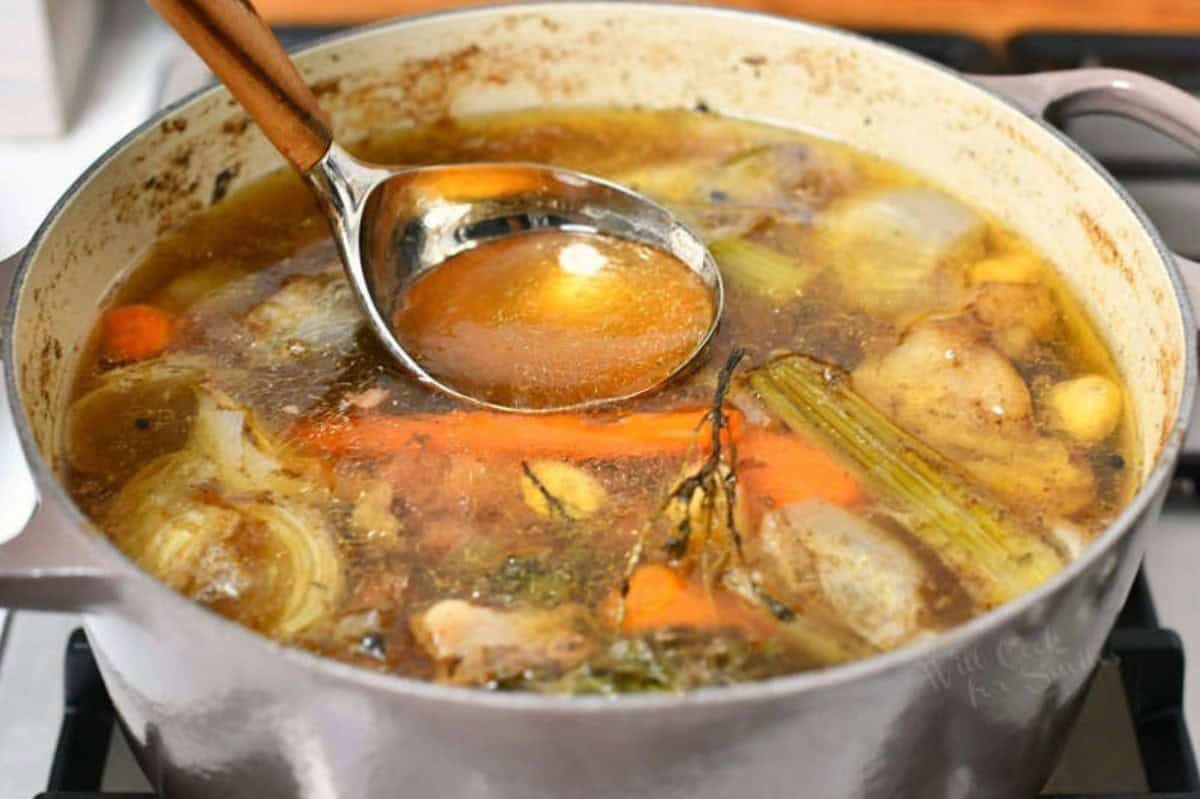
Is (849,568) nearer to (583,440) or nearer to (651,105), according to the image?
(583,440)

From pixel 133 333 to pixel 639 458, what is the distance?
1.25ft

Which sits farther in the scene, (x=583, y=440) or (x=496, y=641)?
(x=583, y=440)

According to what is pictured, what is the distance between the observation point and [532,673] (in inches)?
30.3

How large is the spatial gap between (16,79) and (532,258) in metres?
0.61

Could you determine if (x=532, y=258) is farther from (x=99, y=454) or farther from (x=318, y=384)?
(x=99, y=454)

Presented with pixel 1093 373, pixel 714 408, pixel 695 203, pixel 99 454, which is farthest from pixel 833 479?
pixel 99 454

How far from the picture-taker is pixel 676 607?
827 millimetres

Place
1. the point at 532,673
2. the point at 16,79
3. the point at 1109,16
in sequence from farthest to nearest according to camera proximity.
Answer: the point at 1109,16, the point at 16,79, the point at 532,673

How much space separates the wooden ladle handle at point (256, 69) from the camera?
35.7 inches

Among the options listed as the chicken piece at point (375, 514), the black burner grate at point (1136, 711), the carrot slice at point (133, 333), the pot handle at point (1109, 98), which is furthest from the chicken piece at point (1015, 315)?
the carrot slice at point (133, 333)

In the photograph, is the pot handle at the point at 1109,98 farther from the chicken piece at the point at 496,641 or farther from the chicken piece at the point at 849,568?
the chicken piece at the point at 496,641

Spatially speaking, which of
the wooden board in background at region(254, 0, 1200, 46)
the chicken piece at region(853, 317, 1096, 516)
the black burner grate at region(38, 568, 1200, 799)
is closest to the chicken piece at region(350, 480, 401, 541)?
the black burner grate at region(38, 568, 1200, 799)

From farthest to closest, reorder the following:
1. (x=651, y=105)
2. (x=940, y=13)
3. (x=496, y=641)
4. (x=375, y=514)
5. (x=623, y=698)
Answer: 1. (x=940, y=13)
2. (x=651, y=105)
3. (x=375, y=514)
4. (x=496, y=641)
5. (x=623, y=698)

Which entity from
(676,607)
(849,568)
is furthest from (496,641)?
(849,568)
